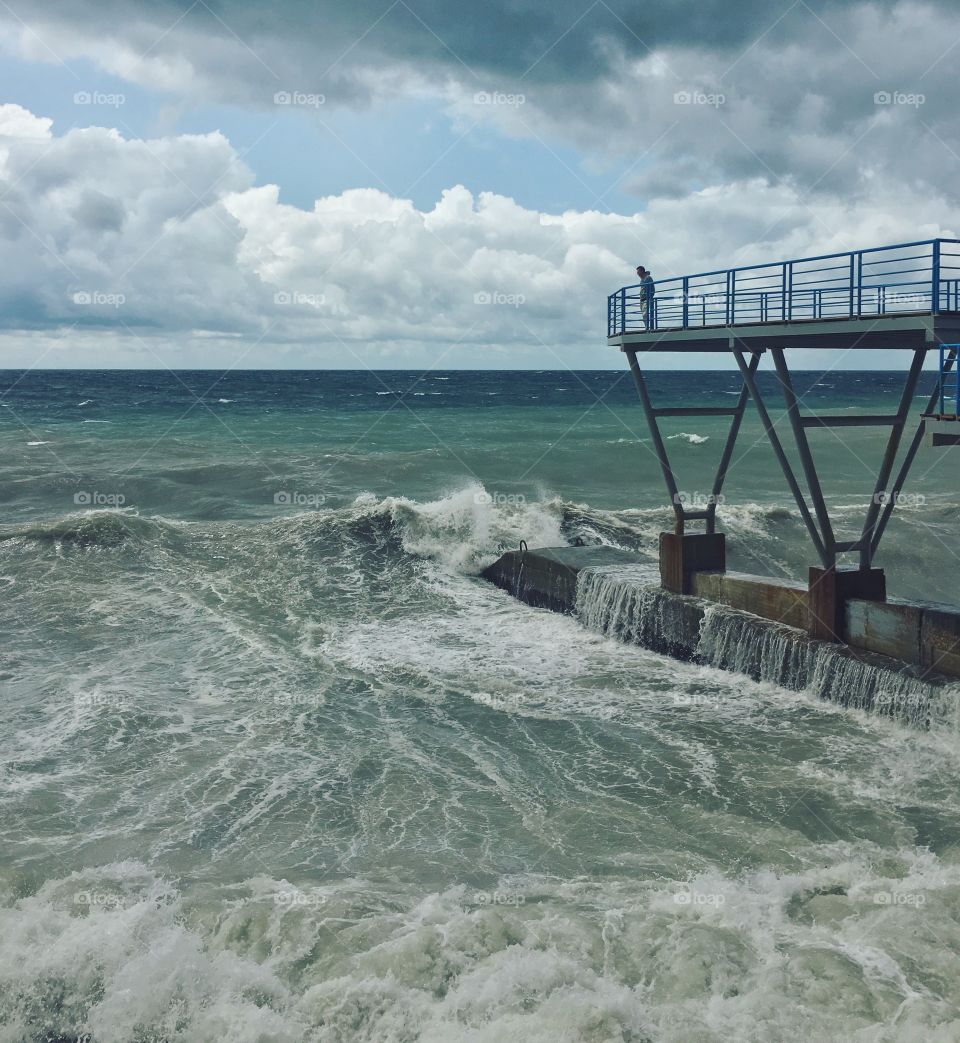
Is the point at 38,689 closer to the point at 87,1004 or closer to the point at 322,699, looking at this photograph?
the point at 322,699

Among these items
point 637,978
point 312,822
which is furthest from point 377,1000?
point 312,822

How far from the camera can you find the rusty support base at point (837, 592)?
13.7 metres

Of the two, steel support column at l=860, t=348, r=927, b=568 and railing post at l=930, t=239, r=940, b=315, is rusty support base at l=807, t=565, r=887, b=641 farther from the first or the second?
railing post at l=930, t=239, r=940, b=315

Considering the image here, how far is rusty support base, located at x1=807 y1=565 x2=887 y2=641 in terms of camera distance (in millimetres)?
13688

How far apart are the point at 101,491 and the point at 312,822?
2864 centimetres
